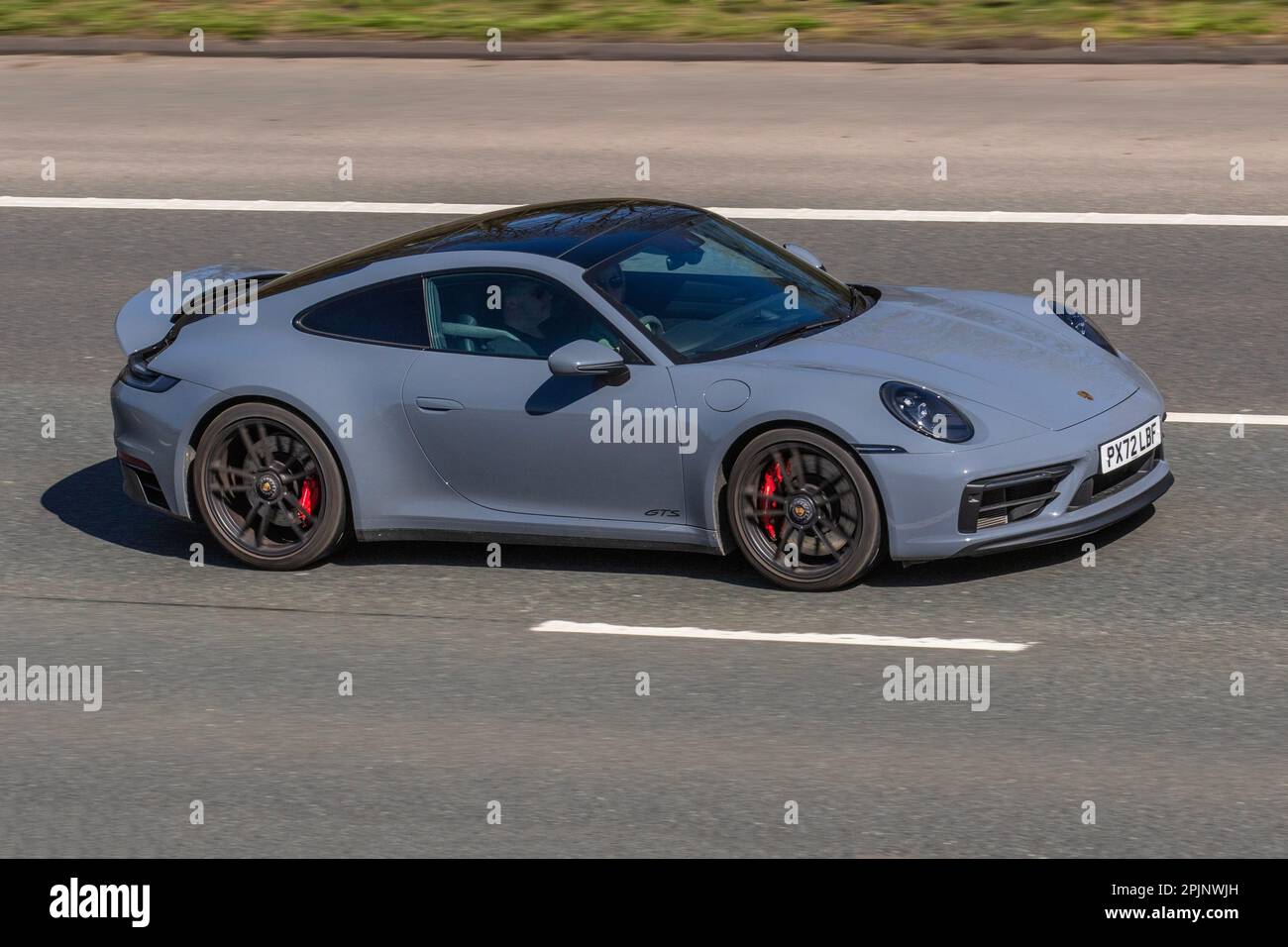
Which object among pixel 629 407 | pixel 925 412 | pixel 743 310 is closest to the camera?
pixel 925 412

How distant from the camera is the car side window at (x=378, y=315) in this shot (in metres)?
8.08

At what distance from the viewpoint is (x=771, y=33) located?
656 inches

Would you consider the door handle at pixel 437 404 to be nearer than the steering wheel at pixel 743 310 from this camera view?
Yes

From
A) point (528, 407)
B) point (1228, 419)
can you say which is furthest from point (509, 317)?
point (1228, 419)

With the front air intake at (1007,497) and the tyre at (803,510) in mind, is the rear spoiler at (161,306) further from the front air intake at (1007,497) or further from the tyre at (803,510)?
the front air intake at (1007,497)

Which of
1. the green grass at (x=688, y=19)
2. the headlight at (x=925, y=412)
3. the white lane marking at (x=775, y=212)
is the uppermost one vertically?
the green grass at (x=688, y=19)

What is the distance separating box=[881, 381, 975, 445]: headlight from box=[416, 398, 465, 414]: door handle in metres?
1.75

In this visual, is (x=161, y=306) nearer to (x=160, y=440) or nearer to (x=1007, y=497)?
(x=160, y=440)

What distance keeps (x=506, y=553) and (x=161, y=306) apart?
2.15 meters

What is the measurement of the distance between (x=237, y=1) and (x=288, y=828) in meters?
14.0

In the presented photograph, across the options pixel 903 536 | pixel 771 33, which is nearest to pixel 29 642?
pixel 903 536

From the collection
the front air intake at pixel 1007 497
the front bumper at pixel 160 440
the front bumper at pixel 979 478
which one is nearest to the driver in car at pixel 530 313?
the front bumper at pixel 160 440

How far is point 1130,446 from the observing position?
7.70 meters
